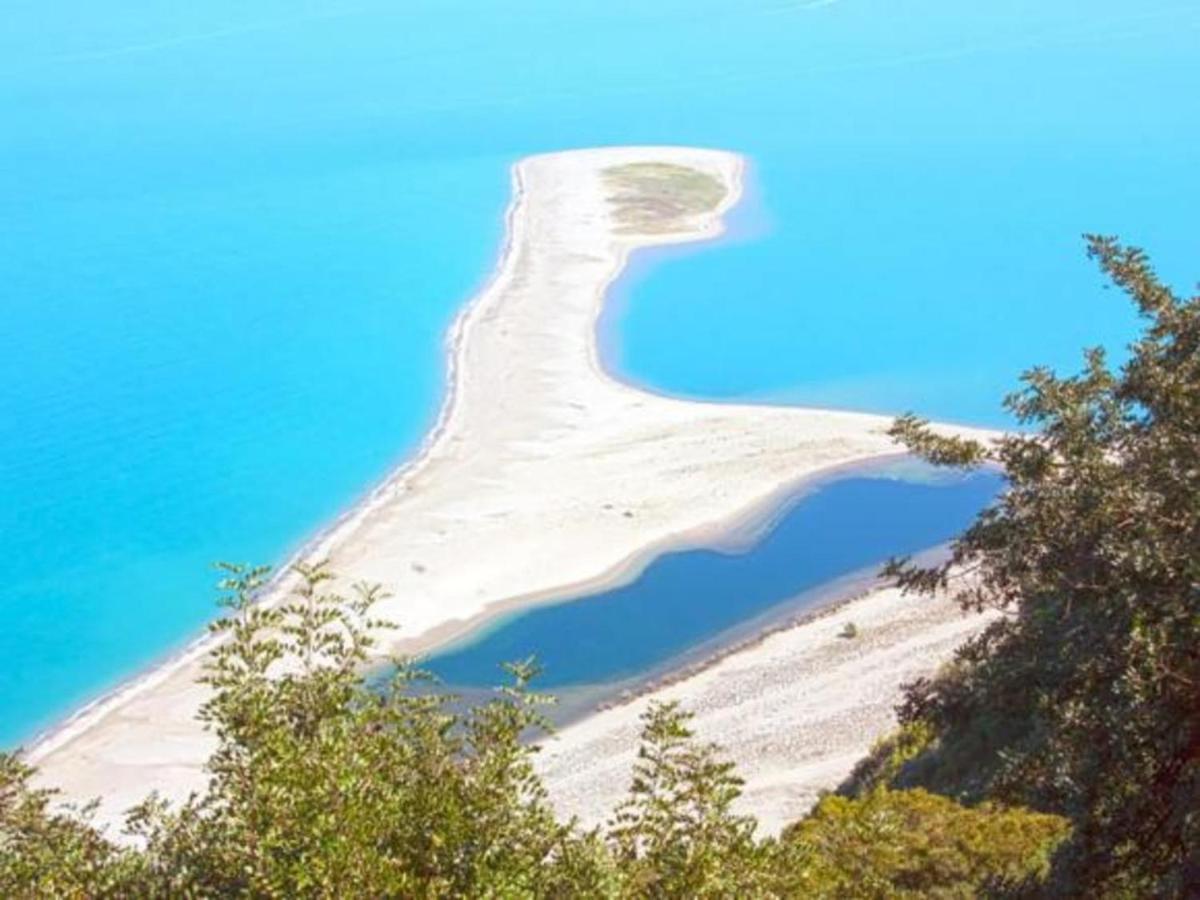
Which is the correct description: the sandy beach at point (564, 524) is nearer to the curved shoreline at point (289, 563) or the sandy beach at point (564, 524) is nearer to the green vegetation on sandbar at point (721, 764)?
the curved shoreline at point (289, 563)

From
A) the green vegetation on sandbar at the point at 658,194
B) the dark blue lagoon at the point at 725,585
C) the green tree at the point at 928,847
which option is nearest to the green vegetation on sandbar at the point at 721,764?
the green tree at the point at 928,847

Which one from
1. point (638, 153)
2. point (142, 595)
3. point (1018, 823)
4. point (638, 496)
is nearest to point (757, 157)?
point (638, 153)

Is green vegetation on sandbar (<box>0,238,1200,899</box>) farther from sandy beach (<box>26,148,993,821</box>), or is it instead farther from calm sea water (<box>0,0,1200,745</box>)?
calm sea water (<box>0,0,1200,745</box>)

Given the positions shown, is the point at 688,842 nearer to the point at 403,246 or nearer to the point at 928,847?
the point at 928,847

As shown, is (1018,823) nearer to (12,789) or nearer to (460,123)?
(12,789)

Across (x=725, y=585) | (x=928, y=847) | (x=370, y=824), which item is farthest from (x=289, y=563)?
(x=370, y=824)

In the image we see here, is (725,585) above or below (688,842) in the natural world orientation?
above
